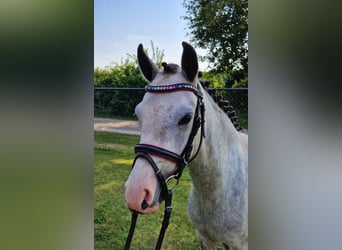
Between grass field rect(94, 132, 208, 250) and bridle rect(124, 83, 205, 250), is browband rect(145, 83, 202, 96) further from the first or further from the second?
grass field rect(94, 132, 208, 250)

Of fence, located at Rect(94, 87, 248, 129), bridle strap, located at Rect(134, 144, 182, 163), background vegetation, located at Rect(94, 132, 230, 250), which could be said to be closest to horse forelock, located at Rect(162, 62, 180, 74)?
bridle strap, located at Rect(134, 144, 182, 163)

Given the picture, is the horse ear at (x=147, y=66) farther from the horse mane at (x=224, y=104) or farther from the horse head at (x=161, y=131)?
the horse mane at (x=224, y=104)

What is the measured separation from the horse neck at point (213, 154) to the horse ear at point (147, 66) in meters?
0.23

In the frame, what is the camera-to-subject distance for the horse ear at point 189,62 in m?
1.19

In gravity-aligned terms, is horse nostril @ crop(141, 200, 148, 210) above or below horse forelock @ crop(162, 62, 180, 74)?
below

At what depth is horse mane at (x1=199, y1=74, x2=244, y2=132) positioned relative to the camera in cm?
134

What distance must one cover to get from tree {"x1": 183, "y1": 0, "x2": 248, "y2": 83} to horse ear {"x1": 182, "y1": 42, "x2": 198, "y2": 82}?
328 mm

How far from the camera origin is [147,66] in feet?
4.30

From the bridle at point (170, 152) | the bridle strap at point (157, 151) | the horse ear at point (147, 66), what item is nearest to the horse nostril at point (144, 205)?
the bridle at point (170, 152)
